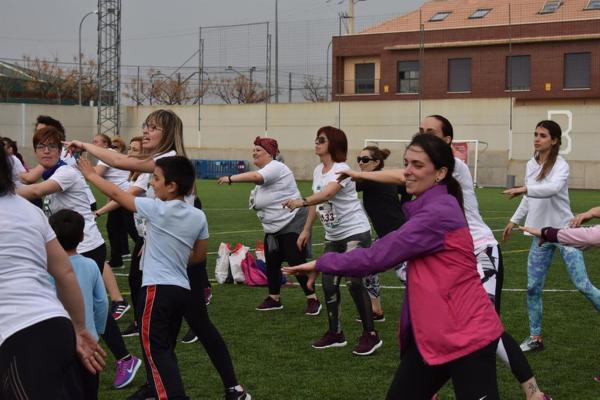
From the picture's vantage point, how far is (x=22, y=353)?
11.8 ft

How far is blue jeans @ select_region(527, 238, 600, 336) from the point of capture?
774 cm

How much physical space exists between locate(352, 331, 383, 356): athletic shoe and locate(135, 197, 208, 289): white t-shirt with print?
103 inches

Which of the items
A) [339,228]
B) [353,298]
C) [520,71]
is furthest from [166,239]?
[520,71]

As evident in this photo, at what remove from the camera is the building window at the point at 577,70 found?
4744 centimetres

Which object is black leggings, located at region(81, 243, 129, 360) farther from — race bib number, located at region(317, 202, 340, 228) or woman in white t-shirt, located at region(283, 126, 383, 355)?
race bib number, located at region(317, 202, 340, 228)

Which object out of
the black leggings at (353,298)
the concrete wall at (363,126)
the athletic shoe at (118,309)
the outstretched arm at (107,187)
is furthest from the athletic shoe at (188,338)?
the concrete wall at (363,126)

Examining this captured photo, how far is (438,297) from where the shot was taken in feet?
14.1

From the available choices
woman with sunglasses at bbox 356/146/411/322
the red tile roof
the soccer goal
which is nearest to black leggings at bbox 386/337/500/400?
woman with sunglasses at bbox 356/146/411/322

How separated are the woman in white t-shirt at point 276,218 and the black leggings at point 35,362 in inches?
239

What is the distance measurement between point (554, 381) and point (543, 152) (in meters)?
1.98

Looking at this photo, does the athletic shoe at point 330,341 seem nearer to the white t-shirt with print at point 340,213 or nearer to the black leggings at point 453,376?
the white t-shirt with print at point 340,213

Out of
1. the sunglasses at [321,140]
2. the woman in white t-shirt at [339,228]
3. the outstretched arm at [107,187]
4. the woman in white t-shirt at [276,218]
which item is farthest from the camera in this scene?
the woman in white t-shirt at [276,218]

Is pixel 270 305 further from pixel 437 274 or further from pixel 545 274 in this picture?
pixel 437 274

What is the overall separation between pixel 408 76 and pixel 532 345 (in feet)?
150
